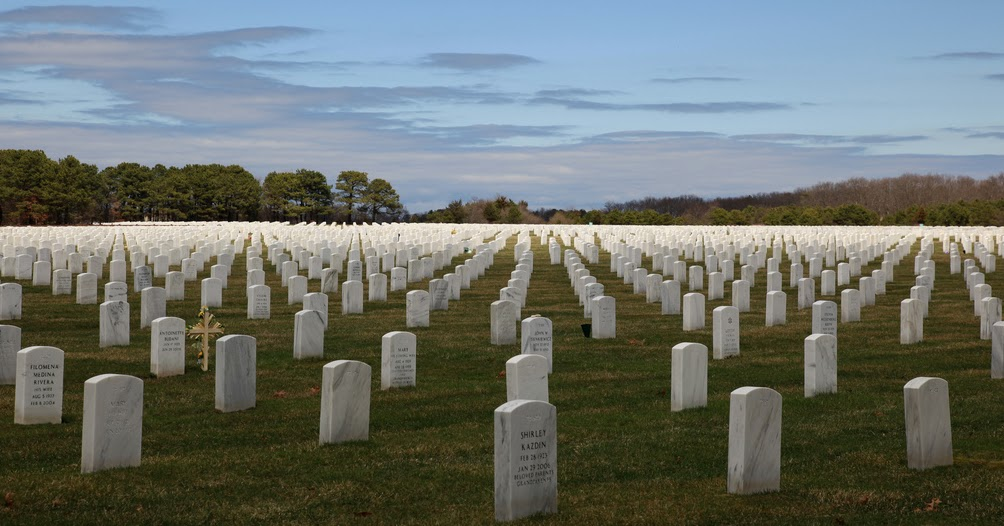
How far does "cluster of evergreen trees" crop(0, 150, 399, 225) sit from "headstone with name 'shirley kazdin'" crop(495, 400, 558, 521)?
332 ft

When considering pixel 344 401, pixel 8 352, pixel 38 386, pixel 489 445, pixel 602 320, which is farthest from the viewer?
pixel 602 320

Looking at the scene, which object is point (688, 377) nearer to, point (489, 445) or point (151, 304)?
point (489, 445)

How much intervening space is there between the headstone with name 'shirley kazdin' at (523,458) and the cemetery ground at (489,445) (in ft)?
0.83

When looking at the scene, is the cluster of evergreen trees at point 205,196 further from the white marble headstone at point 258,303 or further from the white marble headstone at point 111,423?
the white marble headstone at point 111,423

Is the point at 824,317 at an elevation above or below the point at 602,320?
above

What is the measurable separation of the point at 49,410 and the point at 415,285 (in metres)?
19.5

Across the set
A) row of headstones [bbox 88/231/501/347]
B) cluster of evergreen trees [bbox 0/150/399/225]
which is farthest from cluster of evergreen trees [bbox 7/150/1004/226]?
row of headstones [bbox 88/231/501/347]

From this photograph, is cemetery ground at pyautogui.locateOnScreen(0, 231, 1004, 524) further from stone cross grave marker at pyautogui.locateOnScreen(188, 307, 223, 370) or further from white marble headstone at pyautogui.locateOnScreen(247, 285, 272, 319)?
white marble headstone at pyautogui.locateOnScreen(247, 285, 272, 319)

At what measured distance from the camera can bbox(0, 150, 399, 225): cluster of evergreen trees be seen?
337ft

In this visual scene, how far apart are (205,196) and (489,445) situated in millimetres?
107299

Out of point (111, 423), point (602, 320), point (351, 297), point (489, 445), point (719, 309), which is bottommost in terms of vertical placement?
point (489, 445)

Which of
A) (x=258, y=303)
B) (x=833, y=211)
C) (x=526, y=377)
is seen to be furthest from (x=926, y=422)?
(x=833, y=211)

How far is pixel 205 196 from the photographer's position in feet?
367

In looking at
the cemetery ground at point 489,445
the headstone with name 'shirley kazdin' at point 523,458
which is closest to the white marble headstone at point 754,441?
the cemetery ground at point 489,445
